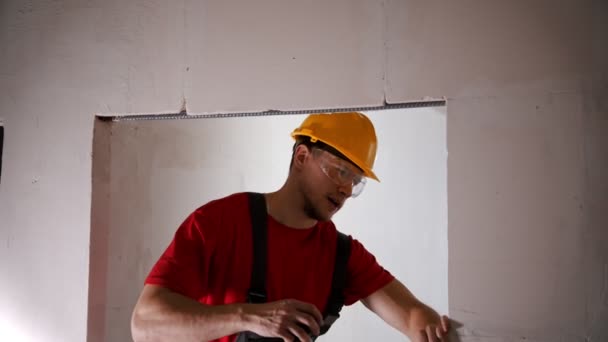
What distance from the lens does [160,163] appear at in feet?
10.2

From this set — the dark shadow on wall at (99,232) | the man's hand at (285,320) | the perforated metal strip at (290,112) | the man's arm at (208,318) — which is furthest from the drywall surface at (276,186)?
the man's hand at (285,320)

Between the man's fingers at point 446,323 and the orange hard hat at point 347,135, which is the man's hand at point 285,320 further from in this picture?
the orange hard hat at point 347,135

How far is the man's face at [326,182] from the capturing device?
1.91 meters

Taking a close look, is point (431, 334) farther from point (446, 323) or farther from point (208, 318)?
point (208, 318)

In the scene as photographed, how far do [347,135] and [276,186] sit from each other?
1.69 meters

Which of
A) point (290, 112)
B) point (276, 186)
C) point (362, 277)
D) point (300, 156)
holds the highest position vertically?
point (290, 112)

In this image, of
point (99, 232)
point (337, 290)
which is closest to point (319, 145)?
point (337, 290)

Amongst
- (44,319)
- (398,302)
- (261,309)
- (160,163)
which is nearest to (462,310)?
(398,302)

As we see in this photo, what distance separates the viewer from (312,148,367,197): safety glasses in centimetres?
190

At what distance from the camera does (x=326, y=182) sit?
192 centimetres

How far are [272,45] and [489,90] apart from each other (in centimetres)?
70

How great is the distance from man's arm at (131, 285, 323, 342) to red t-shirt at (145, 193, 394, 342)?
0.06 m

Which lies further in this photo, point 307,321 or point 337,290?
point 337,290

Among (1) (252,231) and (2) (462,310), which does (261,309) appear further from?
(2) (462,310)
